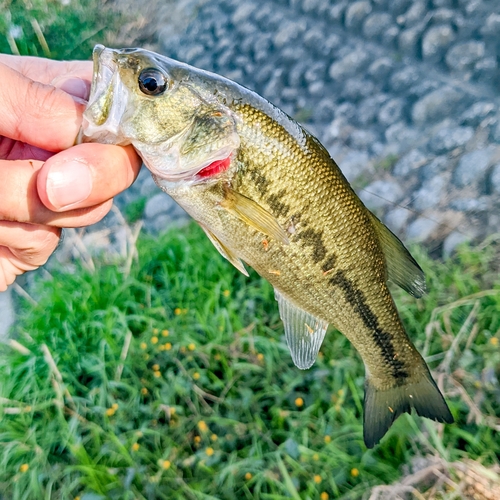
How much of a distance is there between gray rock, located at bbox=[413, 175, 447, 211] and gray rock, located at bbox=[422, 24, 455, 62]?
124cm

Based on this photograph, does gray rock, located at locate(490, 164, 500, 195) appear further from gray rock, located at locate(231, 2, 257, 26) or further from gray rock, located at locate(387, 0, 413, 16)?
gray rock, located at locate(231, 2, 257, 26)

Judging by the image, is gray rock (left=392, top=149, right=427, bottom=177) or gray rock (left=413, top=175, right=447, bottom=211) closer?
gray rock (left=413, top=175, right=447, bottom=211)

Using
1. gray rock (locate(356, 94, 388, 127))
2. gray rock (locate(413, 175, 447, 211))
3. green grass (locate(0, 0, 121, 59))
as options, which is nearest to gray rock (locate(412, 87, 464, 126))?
gray rock (locate(356, 94, 388, 127))

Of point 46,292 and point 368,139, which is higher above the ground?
point 368,139

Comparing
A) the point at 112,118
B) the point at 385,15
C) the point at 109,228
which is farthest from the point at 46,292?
the point at 385,15

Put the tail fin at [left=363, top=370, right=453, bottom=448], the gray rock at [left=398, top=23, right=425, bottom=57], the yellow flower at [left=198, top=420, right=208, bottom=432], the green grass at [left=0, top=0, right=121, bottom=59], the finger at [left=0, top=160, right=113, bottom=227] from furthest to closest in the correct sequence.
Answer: the green grass at [left=0, top=0, right=121, bottom=59] → the gray rock at [left=398, top=23, right=425, bottom=57] → the yellow flower at [left=198, top=420, right=208, bottom=432] → the tail fin at [left=363, top=370, right=453, bottom=448] → the finger at [left=0, top=160, right=113, bottom=227]

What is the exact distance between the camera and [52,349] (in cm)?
336

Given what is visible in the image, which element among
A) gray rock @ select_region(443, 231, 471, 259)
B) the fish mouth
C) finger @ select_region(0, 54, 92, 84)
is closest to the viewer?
the fish mouth

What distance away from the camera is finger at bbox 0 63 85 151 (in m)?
1.45

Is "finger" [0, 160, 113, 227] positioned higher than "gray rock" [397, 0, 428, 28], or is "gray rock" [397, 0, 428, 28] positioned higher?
"gray rock" [397, 0, 428, 28]

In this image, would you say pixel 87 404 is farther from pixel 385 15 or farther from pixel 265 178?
pixel 385 15

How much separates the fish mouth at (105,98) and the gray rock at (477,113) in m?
3.12

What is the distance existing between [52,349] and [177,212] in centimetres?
195

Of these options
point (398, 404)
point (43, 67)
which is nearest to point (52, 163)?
point (43, 67)
